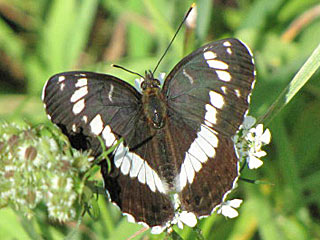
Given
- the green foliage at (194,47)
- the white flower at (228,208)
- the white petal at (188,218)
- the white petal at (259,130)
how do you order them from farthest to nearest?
the green foliage at (194,47) → the white petal at (259,130) → the white flower at (228,208) → the white petal at (188,218)

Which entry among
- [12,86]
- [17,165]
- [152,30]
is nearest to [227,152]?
[17,165]

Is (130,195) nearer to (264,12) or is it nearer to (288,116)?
(288,116)

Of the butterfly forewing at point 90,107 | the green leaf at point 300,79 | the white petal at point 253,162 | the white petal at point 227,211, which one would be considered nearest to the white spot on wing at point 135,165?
the butterfly forewing at point 90,107

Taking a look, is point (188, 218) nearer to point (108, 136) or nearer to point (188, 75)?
point (108, 136)

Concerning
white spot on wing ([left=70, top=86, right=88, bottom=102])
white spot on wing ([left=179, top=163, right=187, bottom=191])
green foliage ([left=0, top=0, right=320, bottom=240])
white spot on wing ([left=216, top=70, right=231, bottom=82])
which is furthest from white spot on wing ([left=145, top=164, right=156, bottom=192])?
white spot on wing ([left=216, top=70, right=231, bottom=82])

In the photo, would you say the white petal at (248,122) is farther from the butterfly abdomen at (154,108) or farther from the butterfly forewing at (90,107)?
the butterfly forewing at (90,107)

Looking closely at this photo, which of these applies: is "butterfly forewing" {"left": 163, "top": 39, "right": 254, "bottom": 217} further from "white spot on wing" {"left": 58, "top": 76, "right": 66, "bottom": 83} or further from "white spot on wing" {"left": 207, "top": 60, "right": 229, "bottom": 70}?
"white spot on wing" {"left": 58, "top": 76, "right": 66, "bottom": 83}

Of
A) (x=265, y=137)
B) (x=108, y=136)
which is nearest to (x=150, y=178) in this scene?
(x=108, y=136)
